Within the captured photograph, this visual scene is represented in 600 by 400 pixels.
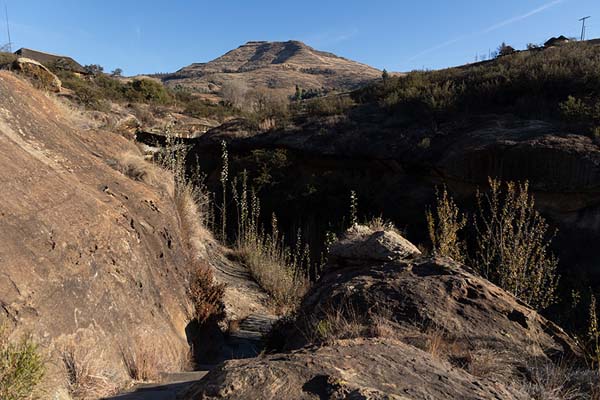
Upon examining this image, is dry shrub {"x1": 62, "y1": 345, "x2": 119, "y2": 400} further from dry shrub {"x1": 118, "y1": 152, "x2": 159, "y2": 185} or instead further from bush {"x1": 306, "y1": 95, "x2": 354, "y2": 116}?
bush {"x1": 306, "y1": 95, "x2": 354, "y2": 116}

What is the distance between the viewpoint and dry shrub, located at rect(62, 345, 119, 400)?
2684 mm

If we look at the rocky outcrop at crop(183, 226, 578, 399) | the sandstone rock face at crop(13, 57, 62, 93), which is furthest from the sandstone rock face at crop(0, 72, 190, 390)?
the sandstone rock face at crop(13, 57, 62, 93)

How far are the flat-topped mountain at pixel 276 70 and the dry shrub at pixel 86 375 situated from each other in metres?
57.1

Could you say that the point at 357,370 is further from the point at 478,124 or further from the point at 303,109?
the point at 303,109

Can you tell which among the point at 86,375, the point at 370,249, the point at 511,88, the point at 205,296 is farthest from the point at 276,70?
the point at 86,375

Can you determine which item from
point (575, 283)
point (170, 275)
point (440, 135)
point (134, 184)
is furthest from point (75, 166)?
point (440, 135)

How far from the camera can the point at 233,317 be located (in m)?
6.38

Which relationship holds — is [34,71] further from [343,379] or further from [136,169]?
[343,379]

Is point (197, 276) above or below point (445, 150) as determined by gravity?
below

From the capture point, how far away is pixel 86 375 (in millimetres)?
2795

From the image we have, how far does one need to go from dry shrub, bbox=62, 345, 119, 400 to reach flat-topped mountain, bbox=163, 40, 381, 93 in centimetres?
5706

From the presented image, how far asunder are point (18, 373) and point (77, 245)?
5.00ft

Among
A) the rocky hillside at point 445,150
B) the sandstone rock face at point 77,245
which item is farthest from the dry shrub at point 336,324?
the rocky hillside at point 445,150

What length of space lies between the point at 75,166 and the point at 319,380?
3.31 metres
